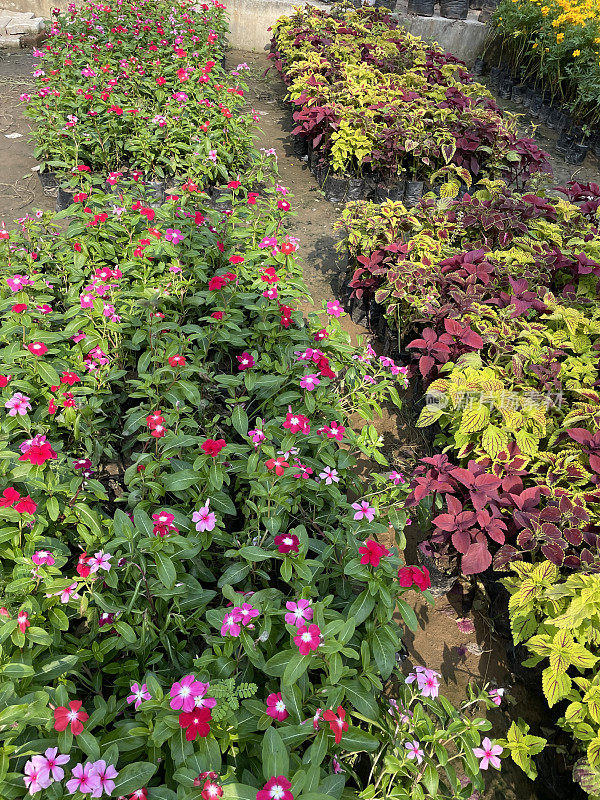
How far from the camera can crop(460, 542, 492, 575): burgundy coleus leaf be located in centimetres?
192

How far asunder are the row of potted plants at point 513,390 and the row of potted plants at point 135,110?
63.9 inches

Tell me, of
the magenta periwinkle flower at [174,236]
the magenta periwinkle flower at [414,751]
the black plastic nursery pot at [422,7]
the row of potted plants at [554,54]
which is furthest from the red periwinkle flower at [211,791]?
the black plastic nursery pot at [422,7]

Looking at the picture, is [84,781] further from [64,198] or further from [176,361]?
[64,198]

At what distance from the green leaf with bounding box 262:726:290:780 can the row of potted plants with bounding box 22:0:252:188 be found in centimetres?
339

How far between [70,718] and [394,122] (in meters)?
4.85

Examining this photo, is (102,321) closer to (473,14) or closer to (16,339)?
(16,339)

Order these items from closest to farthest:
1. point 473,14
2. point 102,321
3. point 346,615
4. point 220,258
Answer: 1. point 346,615
2. point 102,321
3. point 220,258
4. point 473,14

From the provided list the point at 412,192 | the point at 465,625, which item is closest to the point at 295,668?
the point at 465,625

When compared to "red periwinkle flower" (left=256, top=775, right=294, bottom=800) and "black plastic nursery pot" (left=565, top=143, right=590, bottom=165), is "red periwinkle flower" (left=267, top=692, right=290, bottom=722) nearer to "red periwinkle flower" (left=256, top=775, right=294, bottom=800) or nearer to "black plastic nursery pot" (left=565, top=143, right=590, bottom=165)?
"red periwinkle flower" (left=256, top=775, right=294, bottom=800)

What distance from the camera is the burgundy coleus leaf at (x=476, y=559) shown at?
1.92m

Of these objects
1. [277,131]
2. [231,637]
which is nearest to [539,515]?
[231,637]

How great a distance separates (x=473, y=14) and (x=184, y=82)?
9.34 meters

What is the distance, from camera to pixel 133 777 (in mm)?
1049

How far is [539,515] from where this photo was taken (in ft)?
6.19
